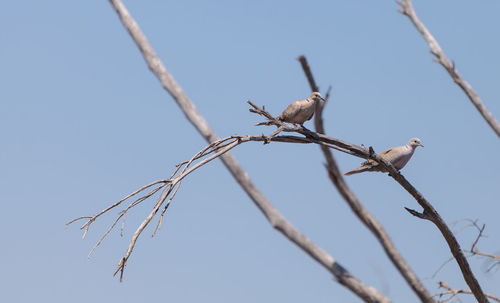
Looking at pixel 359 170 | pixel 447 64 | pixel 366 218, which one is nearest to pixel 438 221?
pixel 359 170

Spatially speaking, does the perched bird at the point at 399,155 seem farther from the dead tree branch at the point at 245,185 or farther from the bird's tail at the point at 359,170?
the dead tree branch at the point at 245,185

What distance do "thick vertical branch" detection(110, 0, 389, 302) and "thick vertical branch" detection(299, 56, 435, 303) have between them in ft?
0.78

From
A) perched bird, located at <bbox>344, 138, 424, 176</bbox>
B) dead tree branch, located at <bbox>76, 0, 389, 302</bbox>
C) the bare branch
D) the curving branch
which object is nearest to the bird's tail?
perched bird, located at <bbox>344, 138, 424, 176</bbox>

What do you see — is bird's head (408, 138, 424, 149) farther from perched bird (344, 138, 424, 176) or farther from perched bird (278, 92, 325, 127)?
perched bird (278, 92, 325, 127)

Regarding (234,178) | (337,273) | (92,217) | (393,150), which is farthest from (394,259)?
(393,150)

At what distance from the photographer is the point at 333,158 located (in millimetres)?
3865

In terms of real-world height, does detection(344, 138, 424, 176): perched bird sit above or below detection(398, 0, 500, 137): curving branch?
below

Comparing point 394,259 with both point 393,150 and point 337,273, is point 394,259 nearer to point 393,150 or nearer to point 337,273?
point 337,273

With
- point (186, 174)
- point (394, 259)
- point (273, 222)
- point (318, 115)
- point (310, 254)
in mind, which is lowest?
point (394, 259)

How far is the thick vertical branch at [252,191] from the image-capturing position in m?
3.86

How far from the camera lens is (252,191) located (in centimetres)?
402

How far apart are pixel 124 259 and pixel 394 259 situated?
1511 mm

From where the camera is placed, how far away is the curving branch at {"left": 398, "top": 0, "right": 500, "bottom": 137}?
9.88 m

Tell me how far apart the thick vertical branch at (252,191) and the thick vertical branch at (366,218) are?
24 centimetres
